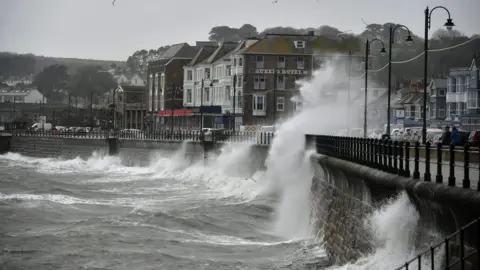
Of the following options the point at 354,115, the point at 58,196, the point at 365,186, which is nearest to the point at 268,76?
the point at 354,115

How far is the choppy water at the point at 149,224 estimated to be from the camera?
25578 millimetres

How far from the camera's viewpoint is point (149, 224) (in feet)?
112

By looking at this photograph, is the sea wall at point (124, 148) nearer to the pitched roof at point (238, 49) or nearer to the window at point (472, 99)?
the pitched roof at point (238, 49)

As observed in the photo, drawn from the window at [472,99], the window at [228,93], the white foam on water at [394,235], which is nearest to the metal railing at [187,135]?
the window at [228,93]

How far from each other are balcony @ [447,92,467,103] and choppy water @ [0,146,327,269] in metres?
24.7

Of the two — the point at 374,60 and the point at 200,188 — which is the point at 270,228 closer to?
the point at 200,188

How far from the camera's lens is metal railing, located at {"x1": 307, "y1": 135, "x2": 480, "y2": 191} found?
48.0ft

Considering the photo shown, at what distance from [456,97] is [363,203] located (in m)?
59.3

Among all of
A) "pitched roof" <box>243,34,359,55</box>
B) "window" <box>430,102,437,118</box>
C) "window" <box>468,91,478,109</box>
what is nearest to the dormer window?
"pitched roof" <box>243,34,359,55</box>

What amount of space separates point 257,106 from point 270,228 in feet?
186

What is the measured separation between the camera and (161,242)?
29344 mm

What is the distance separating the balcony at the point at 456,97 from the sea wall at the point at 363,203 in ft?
153

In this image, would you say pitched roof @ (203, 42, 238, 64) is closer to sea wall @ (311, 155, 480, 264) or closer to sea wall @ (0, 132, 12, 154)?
sea wall @ (0, 132, 12, 154)

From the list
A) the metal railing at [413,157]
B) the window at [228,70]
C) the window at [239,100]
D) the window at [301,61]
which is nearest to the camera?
the metal railing at [413,157]
